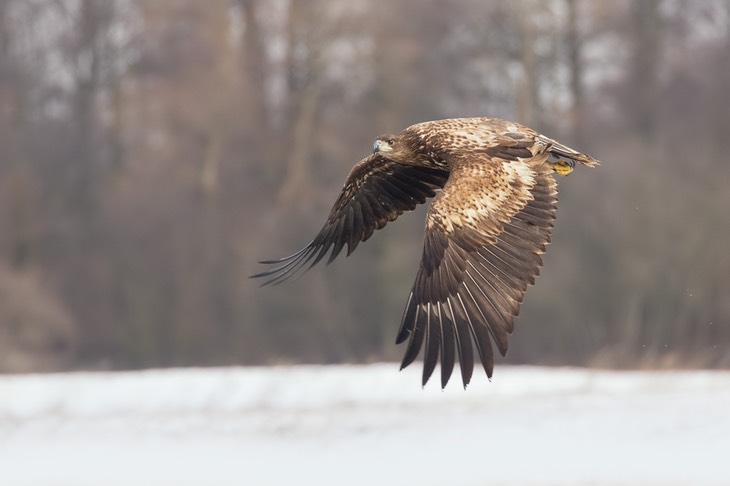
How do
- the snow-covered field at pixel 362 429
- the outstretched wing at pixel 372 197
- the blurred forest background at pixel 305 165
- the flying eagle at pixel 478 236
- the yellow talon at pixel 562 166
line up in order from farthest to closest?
the blurred forest background at pixel 305 165
the snow-covered field at pixel 362 429
the outstretched wing at pixel 372 197
the yellow talon at pixel 562 166
the flying eagle at pixel 478 236

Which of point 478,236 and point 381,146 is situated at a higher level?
point 381,146

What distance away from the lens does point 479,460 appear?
38.5 ft

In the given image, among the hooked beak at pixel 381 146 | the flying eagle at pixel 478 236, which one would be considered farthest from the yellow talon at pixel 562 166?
the hooked beak at pixel 381 146

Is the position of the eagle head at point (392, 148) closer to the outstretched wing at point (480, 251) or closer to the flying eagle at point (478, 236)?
the flying eagle at point (478, 236)

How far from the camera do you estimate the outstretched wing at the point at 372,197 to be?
9.53m

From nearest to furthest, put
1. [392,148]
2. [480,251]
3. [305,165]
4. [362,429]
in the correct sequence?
[480,251] → [392,148] → [362,429] → [305,165]

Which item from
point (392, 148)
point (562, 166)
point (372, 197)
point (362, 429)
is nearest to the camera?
point (562, 166)

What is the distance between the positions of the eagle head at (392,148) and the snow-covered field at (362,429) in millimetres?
2844

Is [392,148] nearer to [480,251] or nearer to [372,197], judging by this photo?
[372,197]

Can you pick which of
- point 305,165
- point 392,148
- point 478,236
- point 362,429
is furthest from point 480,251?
point 305,165

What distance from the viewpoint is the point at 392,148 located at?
905 centimetres

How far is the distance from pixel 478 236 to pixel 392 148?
3.25 feet

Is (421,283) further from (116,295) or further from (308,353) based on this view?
(116,295)

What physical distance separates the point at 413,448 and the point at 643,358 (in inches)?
324
